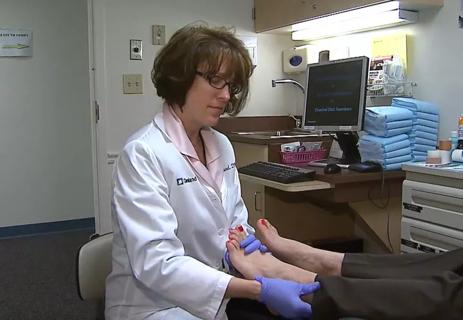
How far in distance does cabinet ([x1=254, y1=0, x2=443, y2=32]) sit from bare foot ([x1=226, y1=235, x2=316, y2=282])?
149 centimetres

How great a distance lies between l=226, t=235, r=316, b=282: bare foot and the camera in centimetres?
128

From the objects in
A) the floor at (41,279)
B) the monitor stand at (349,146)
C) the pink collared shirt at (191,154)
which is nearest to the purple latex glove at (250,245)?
the pink collared shirt at (191,154)

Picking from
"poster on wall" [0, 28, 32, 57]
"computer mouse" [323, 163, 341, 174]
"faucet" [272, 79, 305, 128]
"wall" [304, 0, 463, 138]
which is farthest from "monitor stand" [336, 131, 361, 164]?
"poster on wall" [0, 28, 32, 57]

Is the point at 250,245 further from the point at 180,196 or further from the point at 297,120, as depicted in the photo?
the point at 297,120

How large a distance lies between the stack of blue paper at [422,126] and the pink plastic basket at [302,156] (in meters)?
0.49

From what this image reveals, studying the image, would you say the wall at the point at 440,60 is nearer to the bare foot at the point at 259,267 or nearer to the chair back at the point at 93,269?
the bare foot at the point at 259,267

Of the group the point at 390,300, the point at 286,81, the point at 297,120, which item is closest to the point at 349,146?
the point at 286,81

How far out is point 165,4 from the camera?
10.3 ft

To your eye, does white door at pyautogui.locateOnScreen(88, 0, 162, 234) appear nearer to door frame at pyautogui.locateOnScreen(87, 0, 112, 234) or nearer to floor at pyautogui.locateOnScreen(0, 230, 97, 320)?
door frame at pyautogui.locateOnScreen(87, 0, 112, 234)

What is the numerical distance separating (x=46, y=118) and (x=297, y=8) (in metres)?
2.10

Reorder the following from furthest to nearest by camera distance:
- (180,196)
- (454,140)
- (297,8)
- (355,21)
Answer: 1. (297,8)
2. (355,21)
3. (454,140)
4. (180,196)

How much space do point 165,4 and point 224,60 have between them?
202cm

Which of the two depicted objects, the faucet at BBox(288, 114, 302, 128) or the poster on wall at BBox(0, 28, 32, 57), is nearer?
the faucet at BBox(288, 114, 302, 128)

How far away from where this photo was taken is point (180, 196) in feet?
4.04
